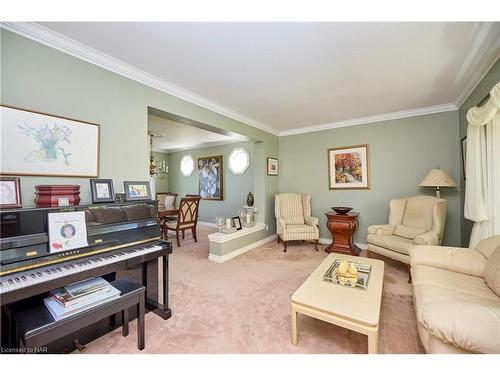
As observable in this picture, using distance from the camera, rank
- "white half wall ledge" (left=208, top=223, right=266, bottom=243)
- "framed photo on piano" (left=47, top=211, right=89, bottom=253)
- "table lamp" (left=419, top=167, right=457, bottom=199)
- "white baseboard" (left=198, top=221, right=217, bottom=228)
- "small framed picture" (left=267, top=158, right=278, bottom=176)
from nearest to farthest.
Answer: "framed photo on piano" (left=47, top=211, right=89, bottom=253), "table lamp" (left=419, top=167, right=457, bottom=199), "white half wall ledge" (left=208, top=223, right=266, bottom=243), "small framed picture" (left=267, top=158, right=278, bottom=176), "white baseboard" (left=198, top=221, right=217, bottom=228)

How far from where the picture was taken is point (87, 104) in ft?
6.21

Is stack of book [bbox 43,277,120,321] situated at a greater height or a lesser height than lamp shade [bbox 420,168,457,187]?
lesser

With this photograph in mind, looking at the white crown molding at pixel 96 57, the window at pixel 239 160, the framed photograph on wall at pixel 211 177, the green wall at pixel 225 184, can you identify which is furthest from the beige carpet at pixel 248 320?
the framed photograph on wall at pixel 211 177

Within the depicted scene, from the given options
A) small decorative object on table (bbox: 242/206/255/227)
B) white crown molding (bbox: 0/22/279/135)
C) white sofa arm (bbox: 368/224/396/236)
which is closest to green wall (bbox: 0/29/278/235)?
white crown molding (bbox: 0/22/279/135)

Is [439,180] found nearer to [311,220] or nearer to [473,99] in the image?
[473,99]

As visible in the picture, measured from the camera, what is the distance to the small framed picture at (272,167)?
4.47 metres

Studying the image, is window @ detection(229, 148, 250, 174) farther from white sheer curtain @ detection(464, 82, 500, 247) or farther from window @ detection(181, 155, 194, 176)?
white sheer curtain @ detection(464, 82, 500, 247)

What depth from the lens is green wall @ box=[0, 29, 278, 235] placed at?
61.2 inches

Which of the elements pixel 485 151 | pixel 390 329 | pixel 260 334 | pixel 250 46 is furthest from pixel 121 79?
pixel 485 151

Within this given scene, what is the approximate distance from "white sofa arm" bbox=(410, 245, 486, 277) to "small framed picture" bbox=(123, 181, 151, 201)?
2678mm

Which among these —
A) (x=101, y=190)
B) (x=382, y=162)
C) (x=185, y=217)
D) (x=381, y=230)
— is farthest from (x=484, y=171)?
(x=185, y=217)

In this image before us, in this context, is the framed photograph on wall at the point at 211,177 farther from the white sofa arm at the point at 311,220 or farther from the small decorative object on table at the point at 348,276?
the small decorative object on table at the point at 348,276
